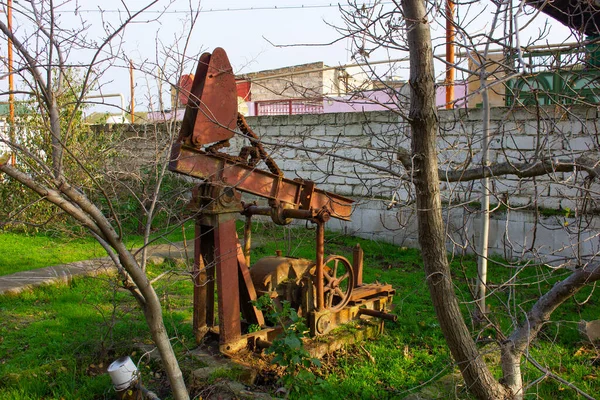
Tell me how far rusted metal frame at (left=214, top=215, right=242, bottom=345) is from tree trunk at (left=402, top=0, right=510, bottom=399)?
1883mm

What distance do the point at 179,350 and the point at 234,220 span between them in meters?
1.29

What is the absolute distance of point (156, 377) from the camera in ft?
14.1

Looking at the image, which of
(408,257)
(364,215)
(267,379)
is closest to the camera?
(267,379)

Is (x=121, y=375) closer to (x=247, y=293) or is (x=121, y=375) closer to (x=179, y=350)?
(x=179, y=350)

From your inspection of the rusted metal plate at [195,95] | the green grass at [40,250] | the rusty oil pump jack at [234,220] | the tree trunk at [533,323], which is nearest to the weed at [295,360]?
the rusty oil pump jack at [234,220]

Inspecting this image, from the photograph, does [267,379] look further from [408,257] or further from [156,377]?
[408,257]

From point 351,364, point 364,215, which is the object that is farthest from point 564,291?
point 364,215

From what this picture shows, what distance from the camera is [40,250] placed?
882cm

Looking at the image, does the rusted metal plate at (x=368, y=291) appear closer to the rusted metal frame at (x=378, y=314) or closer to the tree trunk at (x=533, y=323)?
the rusted metal frame at (x=378, y=314)

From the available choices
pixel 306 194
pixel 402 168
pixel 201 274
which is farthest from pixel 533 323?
pixel 402 168

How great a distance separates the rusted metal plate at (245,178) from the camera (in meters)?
3.84

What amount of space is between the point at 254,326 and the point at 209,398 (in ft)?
3.33

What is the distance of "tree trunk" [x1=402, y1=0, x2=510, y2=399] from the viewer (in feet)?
8.82

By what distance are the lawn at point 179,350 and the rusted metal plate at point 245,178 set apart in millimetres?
721
